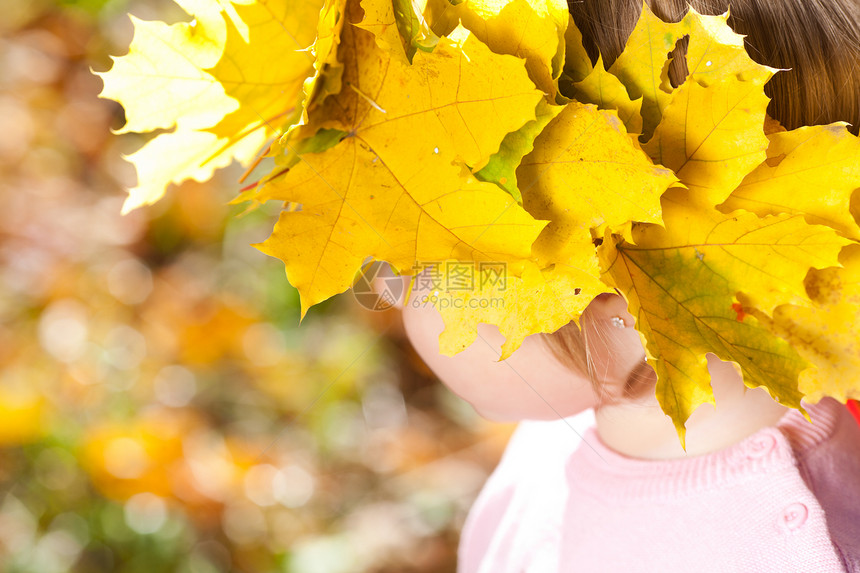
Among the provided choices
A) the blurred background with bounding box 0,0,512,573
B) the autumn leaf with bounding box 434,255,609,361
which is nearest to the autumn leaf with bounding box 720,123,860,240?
A: the autumn leaf with bounding box 434,255,609,361

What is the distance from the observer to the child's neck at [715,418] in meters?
0.58

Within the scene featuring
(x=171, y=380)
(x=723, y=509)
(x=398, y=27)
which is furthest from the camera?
(x=171, y=380)

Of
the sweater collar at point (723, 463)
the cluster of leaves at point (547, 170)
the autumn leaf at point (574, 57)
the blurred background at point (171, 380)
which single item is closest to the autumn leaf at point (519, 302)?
the cluster of leaves at point (547, 170)

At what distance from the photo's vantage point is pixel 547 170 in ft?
1.40

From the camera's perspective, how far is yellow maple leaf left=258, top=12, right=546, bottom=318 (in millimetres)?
410

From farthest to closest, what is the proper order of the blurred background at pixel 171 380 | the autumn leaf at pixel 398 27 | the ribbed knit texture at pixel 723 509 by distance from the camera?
1. the blurred background at pixel 171 380
2. the ribbed knit texture at pixel 723 509
3. the autumn leaf at pixel 398 27

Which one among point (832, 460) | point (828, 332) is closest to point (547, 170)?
point (828, 332)

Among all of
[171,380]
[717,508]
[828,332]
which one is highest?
[828,332]

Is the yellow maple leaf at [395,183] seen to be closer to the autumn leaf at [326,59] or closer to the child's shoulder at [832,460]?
the autumn leaf at [326,59]

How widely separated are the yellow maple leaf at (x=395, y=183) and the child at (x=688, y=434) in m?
0.08

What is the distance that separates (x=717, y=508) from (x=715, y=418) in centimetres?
8

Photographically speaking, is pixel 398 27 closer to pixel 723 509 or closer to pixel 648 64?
pixel 648 64

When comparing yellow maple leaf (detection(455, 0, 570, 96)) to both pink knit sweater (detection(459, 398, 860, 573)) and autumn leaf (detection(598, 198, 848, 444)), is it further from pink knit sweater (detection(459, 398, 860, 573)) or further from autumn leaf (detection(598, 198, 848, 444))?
pink knit sweater (detection(459, 398, 860, 573))

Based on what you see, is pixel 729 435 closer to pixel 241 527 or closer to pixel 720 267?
pixel 720 267
